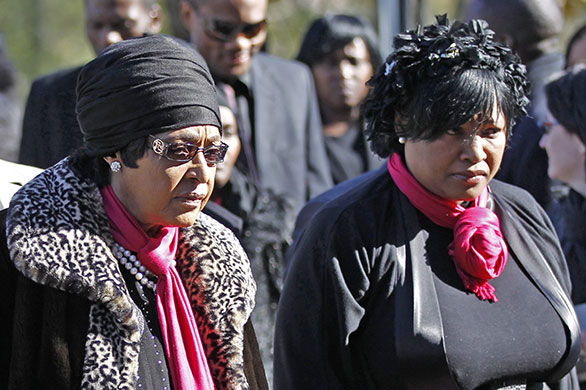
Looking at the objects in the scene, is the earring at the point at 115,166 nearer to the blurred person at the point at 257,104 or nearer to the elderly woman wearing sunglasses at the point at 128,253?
the elderly woman wearing sunglasses at the point at 128,253

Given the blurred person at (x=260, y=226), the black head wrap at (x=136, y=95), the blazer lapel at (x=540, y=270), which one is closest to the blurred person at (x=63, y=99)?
the blurred person at (x=260, y=226)

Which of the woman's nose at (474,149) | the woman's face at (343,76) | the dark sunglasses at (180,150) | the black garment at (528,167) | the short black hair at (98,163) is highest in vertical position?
the dark sunglasses at (180,150)

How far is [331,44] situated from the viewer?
641 cm

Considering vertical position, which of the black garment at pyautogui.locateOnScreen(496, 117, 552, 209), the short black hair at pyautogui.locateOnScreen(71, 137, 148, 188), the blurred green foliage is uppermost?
the short black hair at pyautogui.locateOnScreen(71, 137, 148, 188)

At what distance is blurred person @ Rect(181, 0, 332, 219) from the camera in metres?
5.14

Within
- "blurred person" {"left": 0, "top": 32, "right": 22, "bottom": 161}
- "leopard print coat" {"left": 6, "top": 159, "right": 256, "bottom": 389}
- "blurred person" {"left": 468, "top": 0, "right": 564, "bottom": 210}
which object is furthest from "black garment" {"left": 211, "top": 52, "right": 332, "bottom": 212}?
"blurred person" {"left": 0, "top": 32, "right": 22, "bottom": 161}

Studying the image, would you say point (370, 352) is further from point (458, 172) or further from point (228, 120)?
point (228, 120)

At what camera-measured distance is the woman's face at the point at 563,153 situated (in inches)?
163

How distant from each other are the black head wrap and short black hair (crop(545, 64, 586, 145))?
193 cm

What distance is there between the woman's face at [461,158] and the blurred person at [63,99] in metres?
1.61

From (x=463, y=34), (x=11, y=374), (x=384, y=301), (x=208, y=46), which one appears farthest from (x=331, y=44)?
(x=11, y=374)

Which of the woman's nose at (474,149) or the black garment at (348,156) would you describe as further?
the black garment at (348,156)

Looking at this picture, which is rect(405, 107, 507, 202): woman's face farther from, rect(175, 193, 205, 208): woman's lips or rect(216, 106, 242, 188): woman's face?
rect(216, 106, 242, 188): woman's face

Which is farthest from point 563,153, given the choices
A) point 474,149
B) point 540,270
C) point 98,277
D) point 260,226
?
point 98,277
